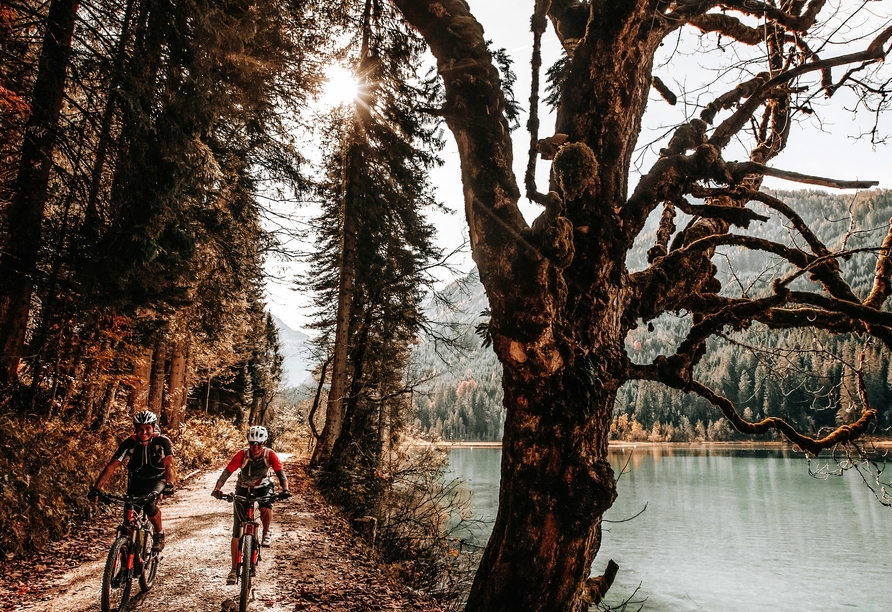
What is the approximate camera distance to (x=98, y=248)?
6.69 m

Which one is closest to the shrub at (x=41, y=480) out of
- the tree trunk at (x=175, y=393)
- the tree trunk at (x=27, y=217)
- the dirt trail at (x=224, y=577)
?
the dirt trail at (x=224, y=577)

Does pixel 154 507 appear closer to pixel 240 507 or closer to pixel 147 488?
pixel 147 488

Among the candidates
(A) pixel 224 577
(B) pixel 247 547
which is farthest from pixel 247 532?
(A) pixel 224 577

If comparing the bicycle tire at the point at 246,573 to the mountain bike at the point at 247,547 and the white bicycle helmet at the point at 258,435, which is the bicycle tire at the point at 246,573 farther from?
the white bicycle helmet at the point at 258,435

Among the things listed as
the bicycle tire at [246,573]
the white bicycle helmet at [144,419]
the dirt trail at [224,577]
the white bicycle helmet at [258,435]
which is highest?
the white bicycle helmet at [144,419]

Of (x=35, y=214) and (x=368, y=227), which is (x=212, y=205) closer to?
(x=35, y=214)

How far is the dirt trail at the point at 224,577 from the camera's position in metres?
4.96

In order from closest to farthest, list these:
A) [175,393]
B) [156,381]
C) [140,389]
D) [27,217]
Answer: [27,217], [140,389], [156,381], [175,393]

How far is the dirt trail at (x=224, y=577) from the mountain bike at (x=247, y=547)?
31 cm

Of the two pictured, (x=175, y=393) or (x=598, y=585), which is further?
(x=175, y=393)

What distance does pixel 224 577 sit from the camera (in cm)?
575

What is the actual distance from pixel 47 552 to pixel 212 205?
5885 mm

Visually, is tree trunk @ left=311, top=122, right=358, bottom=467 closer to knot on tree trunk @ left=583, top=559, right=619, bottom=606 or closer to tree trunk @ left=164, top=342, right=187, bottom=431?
tree trunk @ left=164, top=342, right=187, bottom=431

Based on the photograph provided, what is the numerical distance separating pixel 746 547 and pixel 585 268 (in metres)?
22.6
